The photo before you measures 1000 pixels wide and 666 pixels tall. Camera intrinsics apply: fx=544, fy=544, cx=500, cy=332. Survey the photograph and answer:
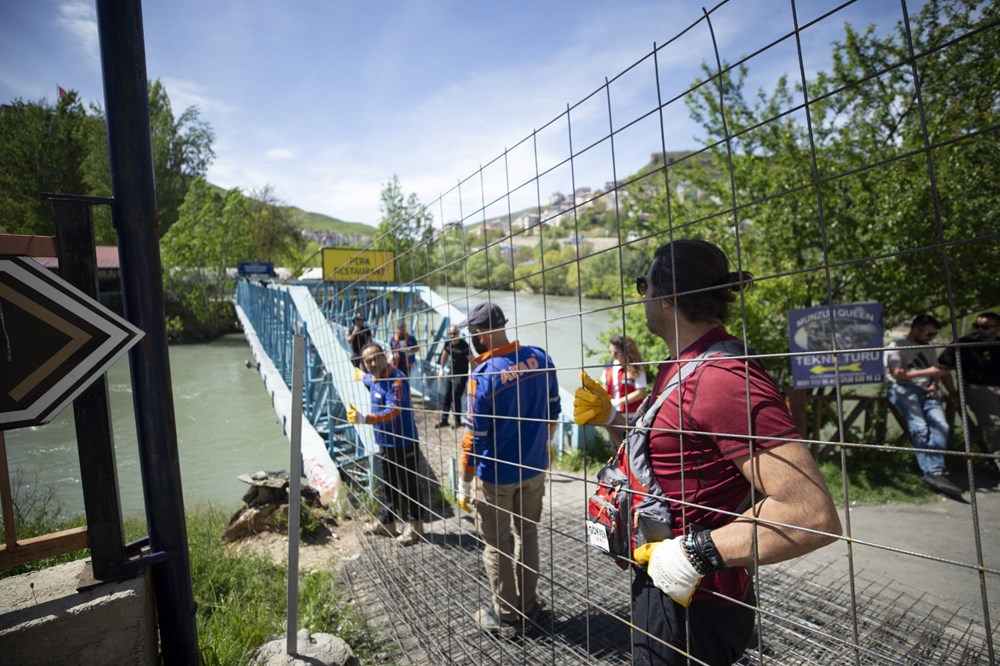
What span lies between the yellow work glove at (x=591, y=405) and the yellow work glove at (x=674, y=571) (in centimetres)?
55

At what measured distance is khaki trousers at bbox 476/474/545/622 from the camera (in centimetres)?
315

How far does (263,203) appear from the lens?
4531 centimetres

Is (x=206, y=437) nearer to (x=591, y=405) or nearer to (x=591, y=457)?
(x=591, y=457)

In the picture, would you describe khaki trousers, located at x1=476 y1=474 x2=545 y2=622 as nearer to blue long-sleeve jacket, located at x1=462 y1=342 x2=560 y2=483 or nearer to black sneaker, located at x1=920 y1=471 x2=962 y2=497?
blue long-sleeve jacket, located at x1=462 y1=342 x2=560 y2=483

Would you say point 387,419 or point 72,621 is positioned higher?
Result: point 387,419

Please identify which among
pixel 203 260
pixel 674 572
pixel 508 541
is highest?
pixel 203 260

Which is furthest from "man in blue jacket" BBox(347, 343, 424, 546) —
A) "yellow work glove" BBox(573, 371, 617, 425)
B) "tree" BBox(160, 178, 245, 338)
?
"tree" BBox(160, 178, 245, 338)

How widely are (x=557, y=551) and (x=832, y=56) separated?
7.06 m

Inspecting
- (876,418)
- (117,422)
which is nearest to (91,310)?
(876,418)

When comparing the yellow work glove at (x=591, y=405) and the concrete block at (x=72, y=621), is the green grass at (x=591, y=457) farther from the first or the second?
the concrete block at (x=72, y=621)

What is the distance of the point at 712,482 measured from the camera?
1469mm

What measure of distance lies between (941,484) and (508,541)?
4.48 metres

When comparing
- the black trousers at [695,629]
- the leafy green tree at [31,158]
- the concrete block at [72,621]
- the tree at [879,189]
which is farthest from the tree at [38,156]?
the tree at [879,189]

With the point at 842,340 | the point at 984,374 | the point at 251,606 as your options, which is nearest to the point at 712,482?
the point at 251,606
